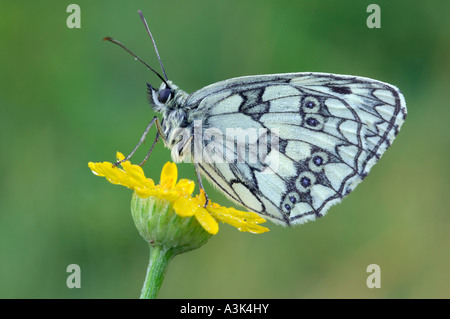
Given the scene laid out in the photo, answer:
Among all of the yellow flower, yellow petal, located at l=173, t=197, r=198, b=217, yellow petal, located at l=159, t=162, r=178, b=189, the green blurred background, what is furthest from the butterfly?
the green blurred background

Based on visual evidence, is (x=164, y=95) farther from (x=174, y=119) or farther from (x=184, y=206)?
(x=184, y=206)

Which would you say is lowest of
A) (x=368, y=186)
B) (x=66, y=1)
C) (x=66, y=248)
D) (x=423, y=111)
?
(x=66, y=248)

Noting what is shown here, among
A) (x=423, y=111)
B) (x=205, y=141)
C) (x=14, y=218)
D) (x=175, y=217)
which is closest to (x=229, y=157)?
(x=205, y=141)

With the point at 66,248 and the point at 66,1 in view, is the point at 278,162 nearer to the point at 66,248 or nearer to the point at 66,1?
the point at 66,248

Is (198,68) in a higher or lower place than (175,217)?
higher

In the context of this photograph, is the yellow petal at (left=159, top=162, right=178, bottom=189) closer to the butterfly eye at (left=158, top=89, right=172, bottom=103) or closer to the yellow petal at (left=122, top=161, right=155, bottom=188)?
the yellow petal at (left=122, top=161, right=155, bottom=188)

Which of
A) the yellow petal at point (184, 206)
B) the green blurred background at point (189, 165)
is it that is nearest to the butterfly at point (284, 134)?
the yellow petal at point (184, 206)
